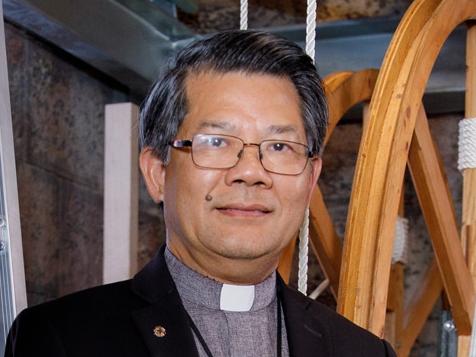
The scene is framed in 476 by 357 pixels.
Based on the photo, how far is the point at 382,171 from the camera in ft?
6.14

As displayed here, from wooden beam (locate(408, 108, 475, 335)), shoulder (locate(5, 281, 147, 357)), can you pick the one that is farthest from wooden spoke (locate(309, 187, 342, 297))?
shoulder (locate(5, 281, 147, 357))

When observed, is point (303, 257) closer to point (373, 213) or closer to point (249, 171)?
point (373, 213)

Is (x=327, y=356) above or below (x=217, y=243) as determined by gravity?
below

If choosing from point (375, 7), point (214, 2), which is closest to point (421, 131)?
point (375, 7)

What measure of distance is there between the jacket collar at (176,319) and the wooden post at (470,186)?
0.70 meters

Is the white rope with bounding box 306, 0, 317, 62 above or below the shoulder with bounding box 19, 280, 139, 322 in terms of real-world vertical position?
above

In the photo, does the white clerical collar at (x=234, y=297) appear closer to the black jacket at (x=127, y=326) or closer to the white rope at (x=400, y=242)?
the black jacket at (x=127, y=326)

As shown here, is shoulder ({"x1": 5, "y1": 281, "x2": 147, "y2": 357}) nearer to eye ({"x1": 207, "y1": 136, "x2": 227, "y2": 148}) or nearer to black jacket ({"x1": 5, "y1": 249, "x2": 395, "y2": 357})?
black jacket ({"x1": 5, "y1": 249, "x2": 395, "y2": 357})

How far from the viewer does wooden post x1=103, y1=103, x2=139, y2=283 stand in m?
2.38

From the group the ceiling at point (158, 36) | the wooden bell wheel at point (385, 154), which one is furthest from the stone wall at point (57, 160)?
the wooden bell wheel at point (385, 154)

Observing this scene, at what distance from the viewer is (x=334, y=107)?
2143mm

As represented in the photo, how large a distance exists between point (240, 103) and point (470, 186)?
2.98 ft

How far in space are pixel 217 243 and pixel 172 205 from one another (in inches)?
4.2

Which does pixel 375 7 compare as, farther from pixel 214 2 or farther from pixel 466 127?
pixel 466 127
